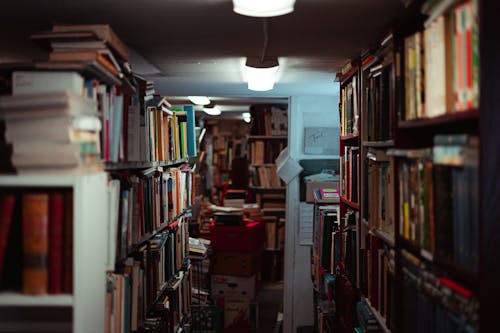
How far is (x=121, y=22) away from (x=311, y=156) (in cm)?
327

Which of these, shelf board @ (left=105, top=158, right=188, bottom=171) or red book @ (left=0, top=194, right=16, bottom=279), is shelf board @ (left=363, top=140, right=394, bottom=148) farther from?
red book @ (left=0, top=194, right=16, bottom=279)

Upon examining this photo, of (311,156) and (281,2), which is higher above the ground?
(281,2)

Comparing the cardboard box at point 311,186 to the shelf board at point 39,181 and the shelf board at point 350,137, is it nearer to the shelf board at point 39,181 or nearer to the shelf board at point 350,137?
the shelf board at point 350,137

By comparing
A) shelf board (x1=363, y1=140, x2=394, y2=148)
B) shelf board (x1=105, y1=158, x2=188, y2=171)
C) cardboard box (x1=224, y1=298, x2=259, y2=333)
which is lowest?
cardboard box (x1=224, y1=298, x2=259, y2=333)

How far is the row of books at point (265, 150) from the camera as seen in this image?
752 cm

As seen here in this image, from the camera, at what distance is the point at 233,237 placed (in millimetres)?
6316

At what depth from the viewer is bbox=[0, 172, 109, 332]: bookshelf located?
181 centimetres

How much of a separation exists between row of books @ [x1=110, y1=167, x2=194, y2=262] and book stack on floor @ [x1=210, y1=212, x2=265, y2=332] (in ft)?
5.38

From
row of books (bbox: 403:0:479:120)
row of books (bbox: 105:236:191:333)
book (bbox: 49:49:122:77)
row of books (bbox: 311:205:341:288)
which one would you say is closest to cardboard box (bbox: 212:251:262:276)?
row of books (bbox: 105:236:191:333)

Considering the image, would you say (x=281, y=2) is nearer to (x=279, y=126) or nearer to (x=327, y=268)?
(x=327, y=268)

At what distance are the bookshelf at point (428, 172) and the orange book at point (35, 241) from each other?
1.19 metres

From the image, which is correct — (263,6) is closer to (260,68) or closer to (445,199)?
(445,199)

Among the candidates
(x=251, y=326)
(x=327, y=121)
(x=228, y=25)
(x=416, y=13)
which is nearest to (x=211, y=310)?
(x=251, y=326)

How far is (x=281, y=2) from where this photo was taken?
6.84 feet
